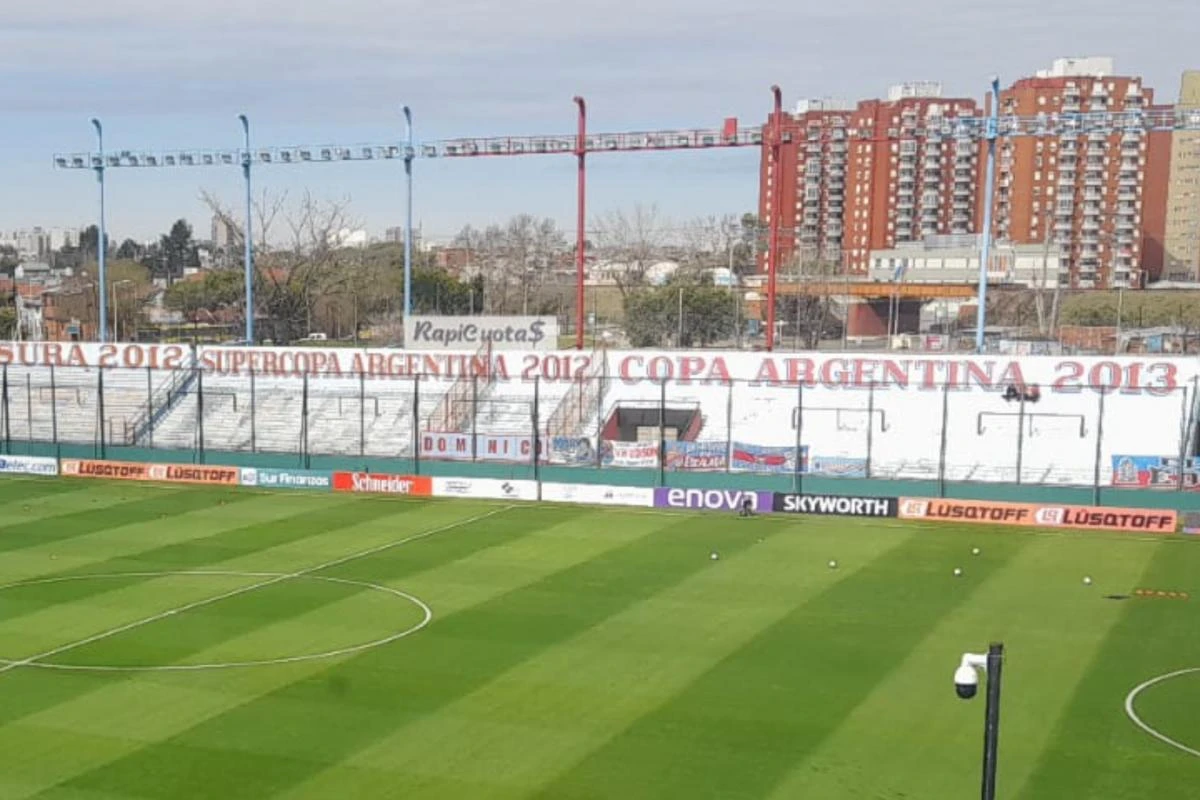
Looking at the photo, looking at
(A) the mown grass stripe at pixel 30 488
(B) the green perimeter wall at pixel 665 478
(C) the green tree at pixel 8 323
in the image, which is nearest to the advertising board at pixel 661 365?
(B) the green perimeter wall at pixel 665 478

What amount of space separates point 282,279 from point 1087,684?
9501 centimetres

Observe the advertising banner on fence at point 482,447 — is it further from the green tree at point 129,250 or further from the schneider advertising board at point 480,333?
the green tree at point 129,250

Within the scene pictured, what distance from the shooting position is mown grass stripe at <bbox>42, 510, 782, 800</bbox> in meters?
15.6

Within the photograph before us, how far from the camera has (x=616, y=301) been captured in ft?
359

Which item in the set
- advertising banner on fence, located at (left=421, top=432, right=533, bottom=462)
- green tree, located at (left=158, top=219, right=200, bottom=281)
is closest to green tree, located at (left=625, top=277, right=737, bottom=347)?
advertising banner on fence, located at (left=421, top=432, right=533, bottom=462)

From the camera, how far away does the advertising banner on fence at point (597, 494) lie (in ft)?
128

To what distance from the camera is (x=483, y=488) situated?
131 feet

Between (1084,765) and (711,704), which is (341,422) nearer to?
(711,704)

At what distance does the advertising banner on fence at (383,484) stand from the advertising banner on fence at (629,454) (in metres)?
5.92

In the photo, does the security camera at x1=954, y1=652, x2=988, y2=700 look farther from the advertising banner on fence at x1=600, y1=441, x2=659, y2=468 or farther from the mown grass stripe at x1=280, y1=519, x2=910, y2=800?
the advertising banner on fence at x1=600, y1=441, x2=659, y2=468

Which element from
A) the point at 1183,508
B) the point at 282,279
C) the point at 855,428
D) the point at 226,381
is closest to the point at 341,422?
the point at 226,381

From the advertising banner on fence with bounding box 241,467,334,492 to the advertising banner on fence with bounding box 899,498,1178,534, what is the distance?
1833 centimetres

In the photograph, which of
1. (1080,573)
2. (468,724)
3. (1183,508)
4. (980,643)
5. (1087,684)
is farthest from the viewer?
(1183,508)

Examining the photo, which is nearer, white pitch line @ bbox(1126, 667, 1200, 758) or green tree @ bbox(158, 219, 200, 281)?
white pitch line @ bbox(1126, 667, 1200, 758)
